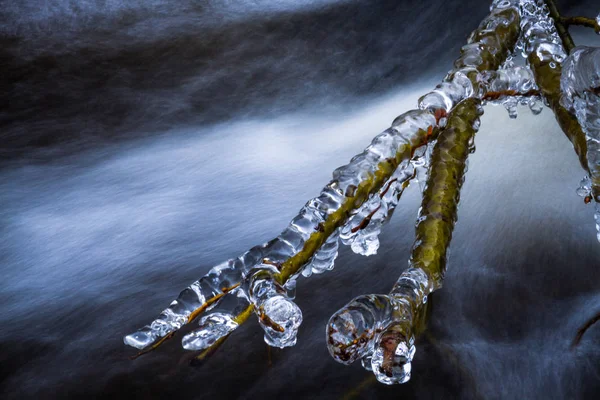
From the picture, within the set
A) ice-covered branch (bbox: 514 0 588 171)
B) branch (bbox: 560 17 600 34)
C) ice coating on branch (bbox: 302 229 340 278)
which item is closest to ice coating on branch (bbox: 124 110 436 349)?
ice coating on branch (bbox: 302 229 340 278)

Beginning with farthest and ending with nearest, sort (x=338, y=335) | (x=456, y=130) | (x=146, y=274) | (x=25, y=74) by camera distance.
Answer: (x=25, y=74)
(x=146, y=274)
(x=456, y=130)
(x=338, y=335)

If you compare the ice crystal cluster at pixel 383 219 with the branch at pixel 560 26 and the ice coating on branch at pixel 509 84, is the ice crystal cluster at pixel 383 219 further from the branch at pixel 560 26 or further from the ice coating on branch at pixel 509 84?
the branch at pixel 560 26

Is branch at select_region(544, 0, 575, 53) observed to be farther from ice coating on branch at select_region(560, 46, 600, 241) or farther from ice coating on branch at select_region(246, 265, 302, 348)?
ice coating on branch at select_region(246, 265, 302, 348)

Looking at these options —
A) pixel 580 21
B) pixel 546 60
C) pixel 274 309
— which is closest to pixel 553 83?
pixel 546 60

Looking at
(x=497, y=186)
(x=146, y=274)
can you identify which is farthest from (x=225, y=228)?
(x=497, y=186)

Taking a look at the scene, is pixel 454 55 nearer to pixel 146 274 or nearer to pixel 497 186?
pixel 497 186

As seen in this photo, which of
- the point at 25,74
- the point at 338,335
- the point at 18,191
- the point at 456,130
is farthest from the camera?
the point at 25,74

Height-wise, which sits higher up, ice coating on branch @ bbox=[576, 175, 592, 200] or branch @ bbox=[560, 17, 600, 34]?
branch @ bbox=[560, 17, 600, 34]
